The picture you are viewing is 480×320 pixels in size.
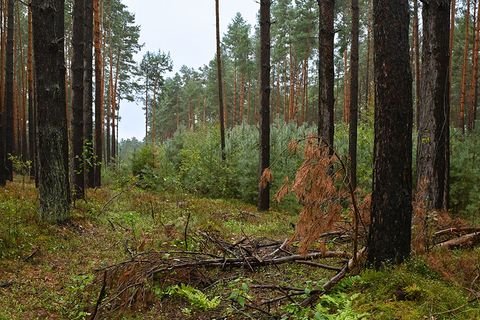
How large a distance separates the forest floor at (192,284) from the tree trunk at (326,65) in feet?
14.5

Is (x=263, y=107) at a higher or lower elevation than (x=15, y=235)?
higher

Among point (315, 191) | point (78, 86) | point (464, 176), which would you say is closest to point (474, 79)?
point (464, 176)

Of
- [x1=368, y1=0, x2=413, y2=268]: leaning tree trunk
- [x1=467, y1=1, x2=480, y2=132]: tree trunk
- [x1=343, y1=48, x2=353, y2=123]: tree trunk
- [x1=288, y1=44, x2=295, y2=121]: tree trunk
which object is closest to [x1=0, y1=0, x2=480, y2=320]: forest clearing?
[x1=368, y1=0, x2=413, y2=268]: leaning tree trunk

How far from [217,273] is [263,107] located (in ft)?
26.3

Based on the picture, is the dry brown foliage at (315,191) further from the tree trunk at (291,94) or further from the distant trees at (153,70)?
the distant trees at (153,70)

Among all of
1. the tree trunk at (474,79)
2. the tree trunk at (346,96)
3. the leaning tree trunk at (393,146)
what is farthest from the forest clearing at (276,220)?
the tree trunk at (346,96)

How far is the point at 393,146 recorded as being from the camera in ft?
13.6

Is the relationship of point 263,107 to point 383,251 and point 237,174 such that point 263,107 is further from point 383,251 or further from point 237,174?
point 383,251

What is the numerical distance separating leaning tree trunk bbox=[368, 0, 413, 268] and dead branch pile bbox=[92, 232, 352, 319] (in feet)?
1.79

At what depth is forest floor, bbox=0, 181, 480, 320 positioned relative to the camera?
143 inches

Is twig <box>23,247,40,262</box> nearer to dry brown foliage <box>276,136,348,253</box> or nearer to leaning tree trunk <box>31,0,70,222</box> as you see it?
leaning tree trunk <box>31,0,70,222</box>

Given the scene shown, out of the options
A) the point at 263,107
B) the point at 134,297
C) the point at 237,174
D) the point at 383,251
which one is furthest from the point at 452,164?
the point at 134,297

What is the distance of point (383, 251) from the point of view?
13.6ft

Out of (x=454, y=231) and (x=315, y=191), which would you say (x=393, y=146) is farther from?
(x=454, y=231)
